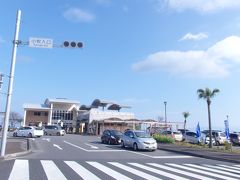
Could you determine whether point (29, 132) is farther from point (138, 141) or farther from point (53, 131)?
point (138, 141)

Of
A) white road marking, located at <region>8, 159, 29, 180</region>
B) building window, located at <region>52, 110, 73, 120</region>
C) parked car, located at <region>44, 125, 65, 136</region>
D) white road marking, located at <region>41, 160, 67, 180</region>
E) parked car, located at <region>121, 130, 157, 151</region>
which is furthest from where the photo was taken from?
building window, located at <region>52, 110, 73, 120</region>

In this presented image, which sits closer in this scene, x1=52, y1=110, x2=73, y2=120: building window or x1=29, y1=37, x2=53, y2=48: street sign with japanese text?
x1=29, y1=37, x2=53, y2=48: street sign with japanese text

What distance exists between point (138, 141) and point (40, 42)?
1119 cm

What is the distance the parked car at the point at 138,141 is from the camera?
23.7m

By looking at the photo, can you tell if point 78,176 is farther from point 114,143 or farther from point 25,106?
point 25,106

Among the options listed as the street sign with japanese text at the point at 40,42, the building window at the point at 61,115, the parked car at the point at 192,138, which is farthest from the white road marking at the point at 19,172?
the building window at the point at 61,115

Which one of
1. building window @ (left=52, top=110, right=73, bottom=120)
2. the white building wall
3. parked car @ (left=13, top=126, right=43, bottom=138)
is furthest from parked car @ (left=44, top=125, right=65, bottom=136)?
building window @ (left=52, top=110, right=73, bottom=120)

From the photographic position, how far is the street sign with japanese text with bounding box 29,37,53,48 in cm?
1639

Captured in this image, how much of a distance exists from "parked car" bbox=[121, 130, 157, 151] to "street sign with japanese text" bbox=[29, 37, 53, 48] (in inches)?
427

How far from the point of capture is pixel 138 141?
948 inches

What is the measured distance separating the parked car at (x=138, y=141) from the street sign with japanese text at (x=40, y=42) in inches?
427

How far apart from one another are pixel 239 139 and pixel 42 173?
3362 cm

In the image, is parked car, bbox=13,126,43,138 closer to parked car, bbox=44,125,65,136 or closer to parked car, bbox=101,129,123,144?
parked car, bbox=44,125,65,136

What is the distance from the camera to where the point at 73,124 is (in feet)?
243
